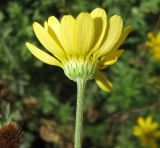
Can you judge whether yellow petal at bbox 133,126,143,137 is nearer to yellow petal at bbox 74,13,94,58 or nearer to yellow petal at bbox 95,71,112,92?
yellow petal at bbox 95,71,112,92

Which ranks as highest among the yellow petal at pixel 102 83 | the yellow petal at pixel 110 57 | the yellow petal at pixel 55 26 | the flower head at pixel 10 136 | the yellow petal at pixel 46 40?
the yellow petal at pixel 55 26

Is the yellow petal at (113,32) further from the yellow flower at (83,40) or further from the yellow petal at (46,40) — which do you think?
the yellow petal at (46,40)

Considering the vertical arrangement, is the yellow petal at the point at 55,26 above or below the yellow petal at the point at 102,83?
above

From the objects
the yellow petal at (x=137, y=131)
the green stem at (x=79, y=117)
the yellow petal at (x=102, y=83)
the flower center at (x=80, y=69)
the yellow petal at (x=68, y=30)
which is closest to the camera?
the green stem at (x=79, y=117)

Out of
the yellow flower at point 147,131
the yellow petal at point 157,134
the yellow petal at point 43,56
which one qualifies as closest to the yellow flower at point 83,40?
the yellow petal at point 43,56

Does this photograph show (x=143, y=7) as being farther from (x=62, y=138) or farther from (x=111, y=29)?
(x=111, y=29)

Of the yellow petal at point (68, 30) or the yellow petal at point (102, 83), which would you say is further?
the yellow petal at point (102, 83)
